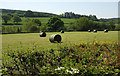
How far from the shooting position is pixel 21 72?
672cm

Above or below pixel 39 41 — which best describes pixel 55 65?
above

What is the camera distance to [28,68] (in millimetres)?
7059

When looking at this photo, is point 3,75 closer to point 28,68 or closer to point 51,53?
point 28,68

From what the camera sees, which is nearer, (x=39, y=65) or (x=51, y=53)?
(x=39, y=65)

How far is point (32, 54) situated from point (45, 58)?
2.86ft

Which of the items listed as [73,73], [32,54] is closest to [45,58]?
Result: [32,54]

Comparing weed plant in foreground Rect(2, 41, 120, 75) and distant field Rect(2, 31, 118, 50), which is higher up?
weed plant in foreground Rect(2, 41, 120, 75)

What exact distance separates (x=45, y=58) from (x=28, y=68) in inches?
56.6

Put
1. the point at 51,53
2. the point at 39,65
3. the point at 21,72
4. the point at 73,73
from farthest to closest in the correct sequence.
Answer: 1. the point at 51,53
2. the point at 39,65
3. the point at 21,72
4. the point at 73,73

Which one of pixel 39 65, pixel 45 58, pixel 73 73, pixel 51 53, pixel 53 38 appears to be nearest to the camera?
pixel 73 73

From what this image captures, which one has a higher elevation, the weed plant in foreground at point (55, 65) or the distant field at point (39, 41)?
the weed plant in foreground at point (55, 65)

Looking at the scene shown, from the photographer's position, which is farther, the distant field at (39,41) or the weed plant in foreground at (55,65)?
the distant field at (39,41)

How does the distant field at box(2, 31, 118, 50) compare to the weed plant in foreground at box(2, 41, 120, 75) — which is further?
the distant field at box(2, 31, 118, 50)

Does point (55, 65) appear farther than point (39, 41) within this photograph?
No
